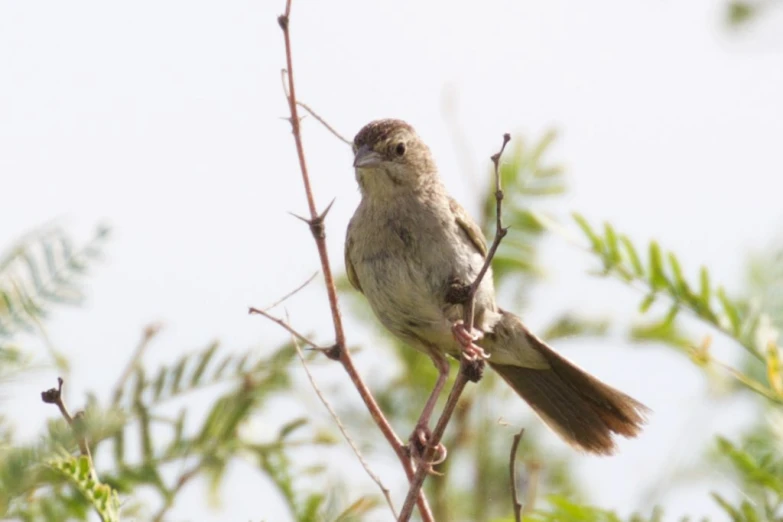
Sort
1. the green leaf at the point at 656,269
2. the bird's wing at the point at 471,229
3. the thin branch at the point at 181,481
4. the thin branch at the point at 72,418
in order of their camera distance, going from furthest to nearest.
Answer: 1. the bird's wing at the point at 471,229
2. the green leaf at the point at 656,269
3. the thin branch at the point at 181,481
4. the thin branch at the point at 72,418

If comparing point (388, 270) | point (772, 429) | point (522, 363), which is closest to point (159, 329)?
point (772, 429)

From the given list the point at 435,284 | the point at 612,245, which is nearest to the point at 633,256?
the point at 612,245

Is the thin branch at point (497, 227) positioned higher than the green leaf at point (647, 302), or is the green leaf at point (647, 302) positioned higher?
the thin branch at point (497, 227)

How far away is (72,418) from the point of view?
157 cm

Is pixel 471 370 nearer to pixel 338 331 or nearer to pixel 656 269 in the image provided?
pixel 338 331

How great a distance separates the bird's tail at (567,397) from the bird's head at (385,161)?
758 mm

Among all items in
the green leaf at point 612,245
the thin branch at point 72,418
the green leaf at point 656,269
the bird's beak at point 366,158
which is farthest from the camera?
the bird's beak at point 366,158

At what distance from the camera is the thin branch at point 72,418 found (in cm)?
147

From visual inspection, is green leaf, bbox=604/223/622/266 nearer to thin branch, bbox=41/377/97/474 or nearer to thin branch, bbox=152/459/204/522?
thin branch, bbox=152/459/204/522

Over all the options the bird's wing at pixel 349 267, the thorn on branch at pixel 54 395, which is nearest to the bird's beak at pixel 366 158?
the bird's wing at pixel 349 267

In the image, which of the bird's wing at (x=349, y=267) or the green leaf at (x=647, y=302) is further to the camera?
the bird's wing at (x=349, y=267)

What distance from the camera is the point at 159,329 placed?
240 centimetres

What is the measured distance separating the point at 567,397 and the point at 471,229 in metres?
0.93

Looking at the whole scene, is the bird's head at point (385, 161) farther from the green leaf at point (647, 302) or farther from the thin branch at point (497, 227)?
the thin branch at point (497, 227)
